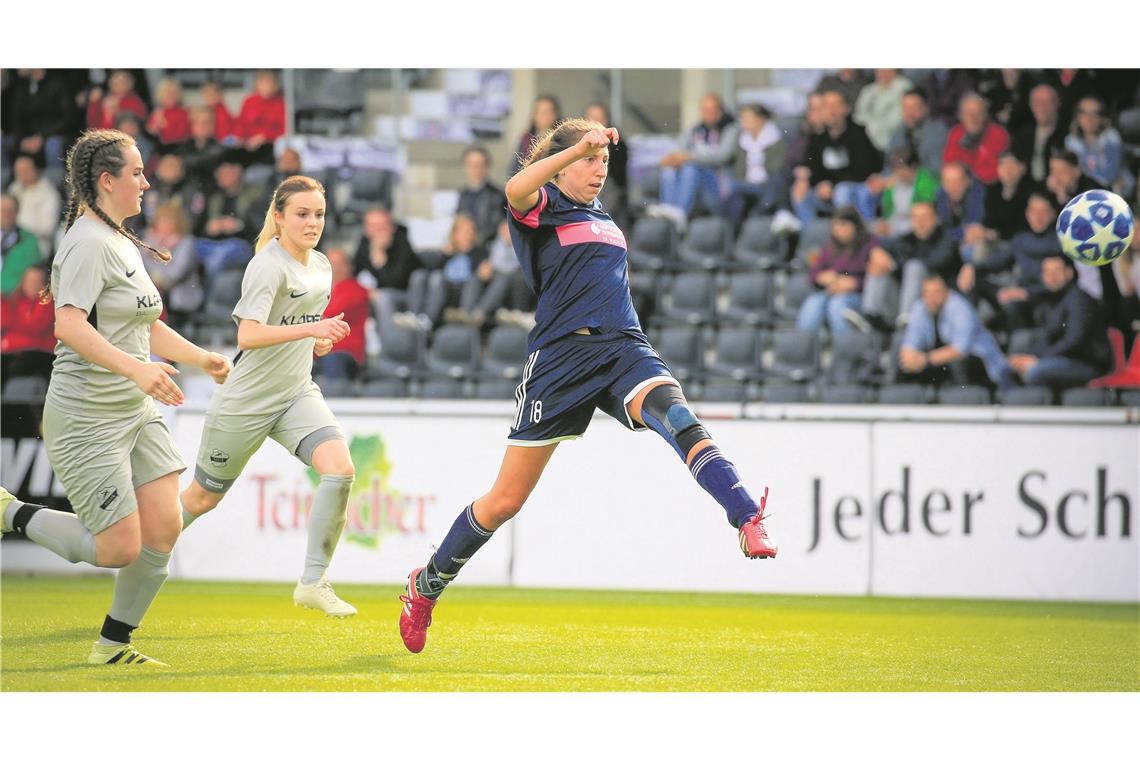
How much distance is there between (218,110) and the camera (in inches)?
474

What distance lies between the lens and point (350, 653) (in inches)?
232

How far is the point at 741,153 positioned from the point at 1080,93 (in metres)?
2.73

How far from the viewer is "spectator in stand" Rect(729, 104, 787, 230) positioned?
11.6m

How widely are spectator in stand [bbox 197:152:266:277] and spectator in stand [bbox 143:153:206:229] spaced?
87 mm

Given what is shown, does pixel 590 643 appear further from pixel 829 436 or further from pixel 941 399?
pixel 941 399

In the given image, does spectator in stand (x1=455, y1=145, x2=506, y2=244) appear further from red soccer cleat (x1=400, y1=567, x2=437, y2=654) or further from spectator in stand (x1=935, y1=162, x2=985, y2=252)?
red soccer cleat (x1=400, y1=567, x2=437, y2=654)

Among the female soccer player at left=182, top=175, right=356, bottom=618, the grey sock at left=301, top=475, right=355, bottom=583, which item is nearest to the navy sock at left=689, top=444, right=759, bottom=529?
the female soccer player at left=182, top=175, right=356, bottom=618

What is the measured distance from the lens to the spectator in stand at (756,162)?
11.6 m

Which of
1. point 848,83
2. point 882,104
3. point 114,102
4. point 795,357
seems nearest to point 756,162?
point 848,83

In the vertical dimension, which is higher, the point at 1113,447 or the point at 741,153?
the point at 741,153

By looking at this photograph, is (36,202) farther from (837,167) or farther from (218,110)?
(837,167)

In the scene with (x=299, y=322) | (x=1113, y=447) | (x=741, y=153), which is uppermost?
(x=741, y=153)

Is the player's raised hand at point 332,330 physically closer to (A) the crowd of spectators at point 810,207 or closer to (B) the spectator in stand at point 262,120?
(A) the crowd of spectators at point 810,207

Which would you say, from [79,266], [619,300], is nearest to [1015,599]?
[619,300]
